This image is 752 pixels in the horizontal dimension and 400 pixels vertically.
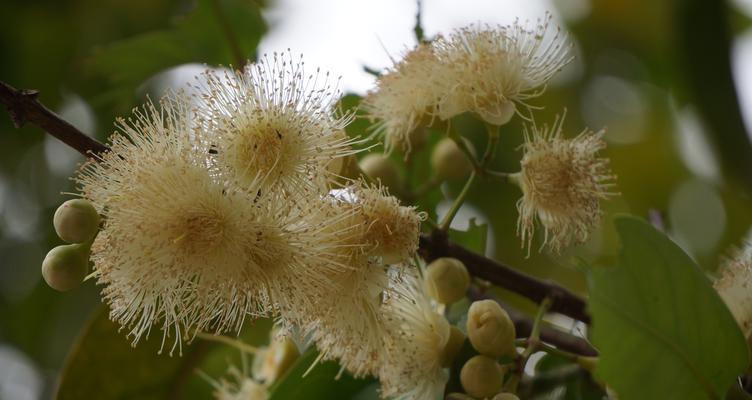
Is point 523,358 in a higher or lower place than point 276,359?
higher

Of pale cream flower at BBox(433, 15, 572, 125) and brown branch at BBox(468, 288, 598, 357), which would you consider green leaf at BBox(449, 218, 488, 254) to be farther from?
pale cream flower at BBox(433, 15, 572, 125)

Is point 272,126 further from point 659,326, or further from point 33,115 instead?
point 659,326

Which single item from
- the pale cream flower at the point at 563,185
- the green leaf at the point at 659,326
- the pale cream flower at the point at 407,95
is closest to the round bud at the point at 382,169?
the pale cream flower at the point at 407,95

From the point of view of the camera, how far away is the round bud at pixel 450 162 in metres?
1.75

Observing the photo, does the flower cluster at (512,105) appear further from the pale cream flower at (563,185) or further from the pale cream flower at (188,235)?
the pale cream flower at (188,235)

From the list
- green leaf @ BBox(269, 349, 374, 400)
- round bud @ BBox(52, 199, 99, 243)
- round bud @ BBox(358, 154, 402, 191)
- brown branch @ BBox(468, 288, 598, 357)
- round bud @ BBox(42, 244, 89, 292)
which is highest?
round bud @ BBox(358, 154, 402, 191)

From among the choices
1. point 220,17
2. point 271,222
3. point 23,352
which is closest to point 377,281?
point 271,222

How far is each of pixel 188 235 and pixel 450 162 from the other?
66 cm

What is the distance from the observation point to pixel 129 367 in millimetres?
1861

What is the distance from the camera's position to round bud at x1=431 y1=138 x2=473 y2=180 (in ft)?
5.73

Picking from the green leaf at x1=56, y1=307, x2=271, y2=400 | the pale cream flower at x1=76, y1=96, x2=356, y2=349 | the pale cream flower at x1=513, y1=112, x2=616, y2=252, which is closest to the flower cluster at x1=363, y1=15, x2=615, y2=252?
the pale cream flower at x1=513, y1=112, x2=616, y2=252

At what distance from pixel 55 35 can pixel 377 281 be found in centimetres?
216

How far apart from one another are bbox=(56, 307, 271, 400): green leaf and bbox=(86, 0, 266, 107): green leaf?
0.66 metres

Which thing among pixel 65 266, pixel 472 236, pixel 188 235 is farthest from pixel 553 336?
pixel 65 266
